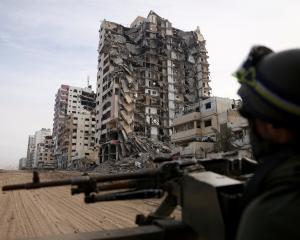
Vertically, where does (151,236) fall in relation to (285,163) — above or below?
below

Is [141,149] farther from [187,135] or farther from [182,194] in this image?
[182,194]

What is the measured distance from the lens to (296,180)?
120cm

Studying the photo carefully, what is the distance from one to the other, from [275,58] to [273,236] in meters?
0.77

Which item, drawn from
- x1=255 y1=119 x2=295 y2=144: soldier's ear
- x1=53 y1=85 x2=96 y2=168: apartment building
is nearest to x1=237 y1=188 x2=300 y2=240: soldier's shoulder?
x1=255 y1=119 x2=295 y2=144: soldier's ear

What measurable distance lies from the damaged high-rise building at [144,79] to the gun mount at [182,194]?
217 ft

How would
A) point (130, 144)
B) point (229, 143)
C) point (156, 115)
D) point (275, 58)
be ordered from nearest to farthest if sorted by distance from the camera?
point (275, 58)
point (229, 143)
point (130, 144)
point (156, 115)

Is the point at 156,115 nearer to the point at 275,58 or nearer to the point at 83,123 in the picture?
the point at 83,123

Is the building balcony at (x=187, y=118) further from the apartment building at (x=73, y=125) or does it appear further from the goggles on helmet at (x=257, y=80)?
the goggles on helmet at (x=257, y=80)

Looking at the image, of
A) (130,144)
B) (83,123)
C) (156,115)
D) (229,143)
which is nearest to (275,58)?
(229,143)

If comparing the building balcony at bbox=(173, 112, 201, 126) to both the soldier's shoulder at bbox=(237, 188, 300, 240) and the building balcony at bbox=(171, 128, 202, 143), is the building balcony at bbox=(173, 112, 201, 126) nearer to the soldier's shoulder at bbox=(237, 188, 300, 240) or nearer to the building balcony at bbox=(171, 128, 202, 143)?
the building balcony at bbox=(171, 128, 202, 143)

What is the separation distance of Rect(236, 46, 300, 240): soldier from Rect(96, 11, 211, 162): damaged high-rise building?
221 feet

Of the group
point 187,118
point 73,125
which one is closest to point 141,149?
point 187,118

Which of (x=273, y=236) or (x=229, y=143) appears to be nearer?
(x=273, y=236)

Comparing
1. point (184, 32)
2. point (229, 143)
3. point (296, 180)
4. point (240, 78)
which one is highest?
point (184, 32)
